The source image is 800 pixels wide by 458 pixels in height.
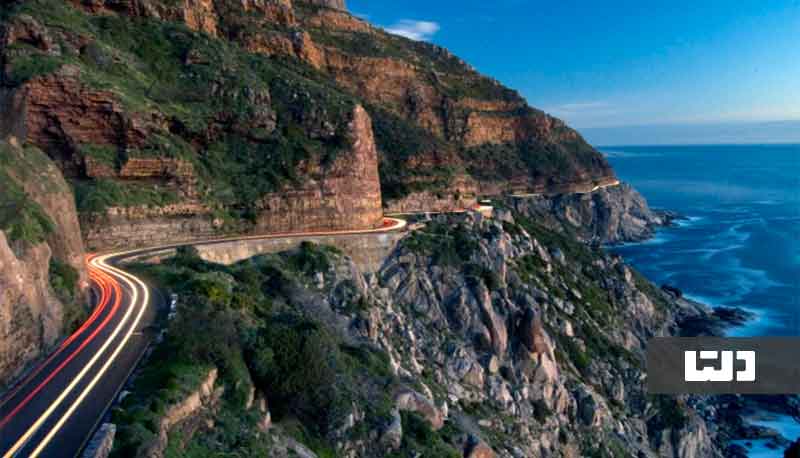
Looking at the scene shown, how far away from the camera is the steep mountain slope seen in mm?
34438

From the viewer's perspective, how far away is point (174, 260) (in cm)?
3012

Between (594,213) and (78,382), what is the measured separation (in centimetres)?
10405

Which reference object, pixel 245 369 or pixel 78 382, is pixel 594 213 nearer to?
pixel 245 369

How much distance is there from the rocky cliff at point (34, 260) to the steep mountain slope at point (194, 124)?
447 inches

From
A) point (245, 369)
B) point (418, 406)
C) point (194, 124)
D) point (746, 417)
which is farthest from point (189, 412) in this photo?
point (746, 417)

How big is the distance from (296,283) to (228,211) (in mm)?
10685

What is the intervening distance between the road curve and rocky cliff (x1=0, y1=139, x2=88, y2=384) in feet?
2.03

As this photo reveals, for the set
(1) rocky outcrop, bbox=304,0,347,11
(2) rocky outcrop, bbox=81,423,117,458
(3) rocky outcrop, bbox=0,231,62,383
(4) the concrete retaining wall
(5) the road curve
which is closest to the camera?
(2) rocky outcrop, bbox=81,423,117,458

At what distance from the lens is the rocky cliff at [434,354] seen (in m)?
17.8

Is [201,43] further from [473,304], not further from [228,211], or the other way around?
[473,304]

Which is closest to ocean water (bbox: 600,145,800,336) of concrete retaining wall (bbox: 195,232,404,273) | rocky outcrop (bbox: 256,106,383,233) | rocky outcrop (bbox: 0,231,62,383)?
concrete retaining wall (bbox: 195,232,404,273)

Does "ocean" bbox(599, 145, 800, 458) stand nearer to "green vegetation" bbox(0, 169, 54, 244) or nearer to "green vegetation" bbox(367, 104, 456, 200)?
"green vegetation" bbox(367, 104, 456, 200)

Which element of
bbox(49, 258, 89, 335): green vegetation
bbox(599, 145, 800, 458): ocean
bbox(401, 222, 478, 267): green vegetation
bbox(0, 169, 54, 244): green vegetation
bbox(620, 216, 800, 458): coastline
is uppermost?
bbox(0, 169, 54, 244): green vegetation

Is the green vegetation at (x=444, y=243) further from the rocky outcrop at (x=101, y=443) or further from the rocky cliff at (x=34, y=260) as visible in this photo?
the rocky outcrop at (x=101, y=443)
